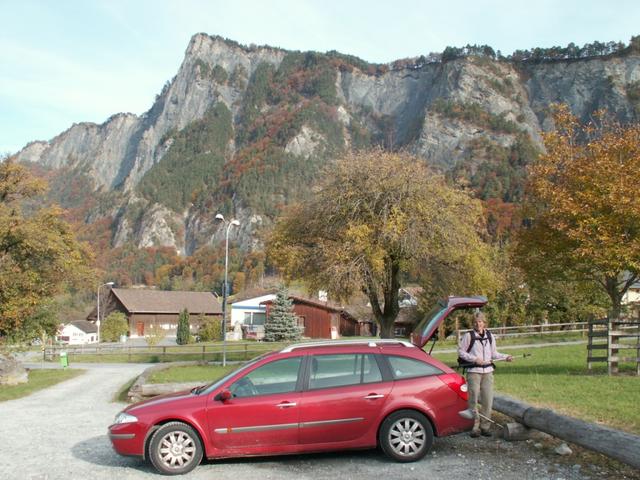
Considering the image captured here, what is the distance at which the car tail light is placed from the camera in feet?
25.5

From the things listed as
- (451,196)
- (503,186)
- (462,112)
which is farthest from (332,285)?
(462,112)

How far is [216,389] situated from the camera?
7.67 meters

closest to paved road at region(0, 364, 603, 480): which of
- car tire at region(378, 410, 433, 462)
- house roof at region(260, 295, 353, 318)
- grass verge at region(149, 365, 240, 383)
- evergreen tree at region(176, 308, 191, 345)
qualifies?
car tire at region(378, 410, 433, 462)

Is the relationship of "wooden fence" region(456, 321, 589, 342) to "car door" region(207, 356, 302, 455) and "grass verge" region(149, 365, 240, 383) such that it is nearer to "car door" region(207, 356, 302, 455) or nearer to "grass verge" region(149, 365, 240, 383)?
"grass verge" region(149, 365, 240, 383)

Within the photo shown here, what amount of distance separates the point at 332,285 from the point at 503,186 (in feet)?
400

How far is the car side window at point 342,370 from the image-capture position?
303 inches

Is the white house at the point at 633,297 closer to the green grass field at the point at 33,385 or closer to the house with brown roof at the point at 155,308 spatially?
the green grass field at the point at 33,385

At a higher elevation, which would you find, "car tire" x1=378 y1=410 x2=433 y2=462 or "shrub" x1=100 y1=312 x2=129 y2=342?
"car tire" x1=378 y1=410 x2=433 y2=462

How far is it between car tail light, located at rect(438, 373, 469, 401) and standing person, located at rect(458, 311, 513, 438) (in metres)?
1.00

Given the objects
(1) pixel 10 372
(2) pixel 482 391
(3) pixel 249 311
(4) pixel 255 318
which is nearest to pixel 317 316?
(4) pixel 255 318

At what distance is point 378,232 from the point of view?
21.5m

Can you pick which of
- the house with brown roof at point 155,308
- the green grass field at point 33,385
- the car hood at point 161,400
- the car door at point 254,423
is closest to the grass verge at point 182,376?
the green grass field at point 33,385

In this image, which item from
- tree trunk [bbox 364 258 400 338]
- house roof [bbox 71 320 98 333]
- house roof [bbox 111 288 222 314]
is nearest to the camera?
tree trunk [bbox 364 258 400 338]

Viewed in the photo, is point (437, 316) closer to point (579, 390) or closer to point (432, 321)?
point (432, 321)
